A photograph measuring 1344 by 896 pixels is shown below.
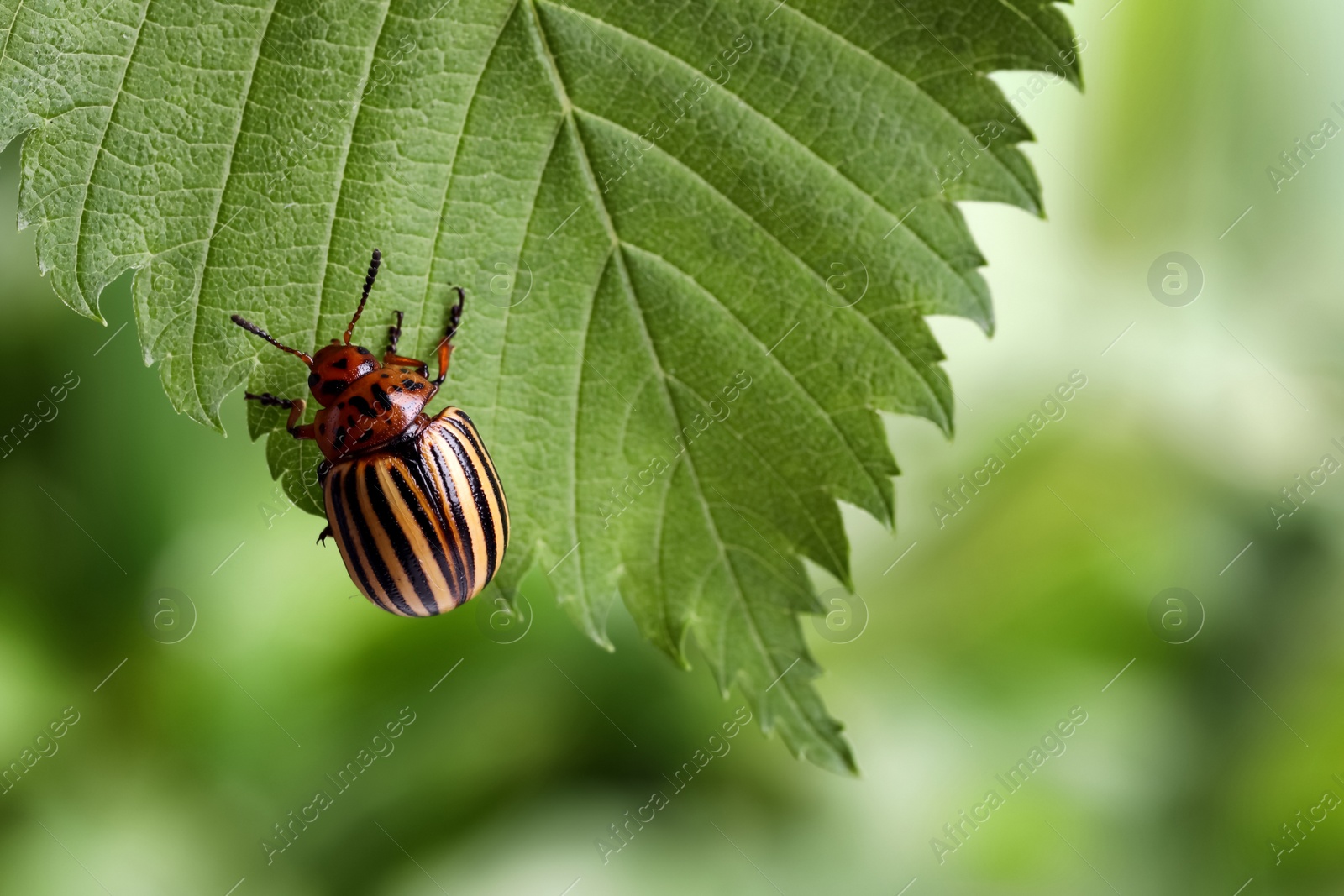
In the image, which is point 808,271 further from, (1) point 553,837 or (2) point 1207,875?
(2) point 1207,875
